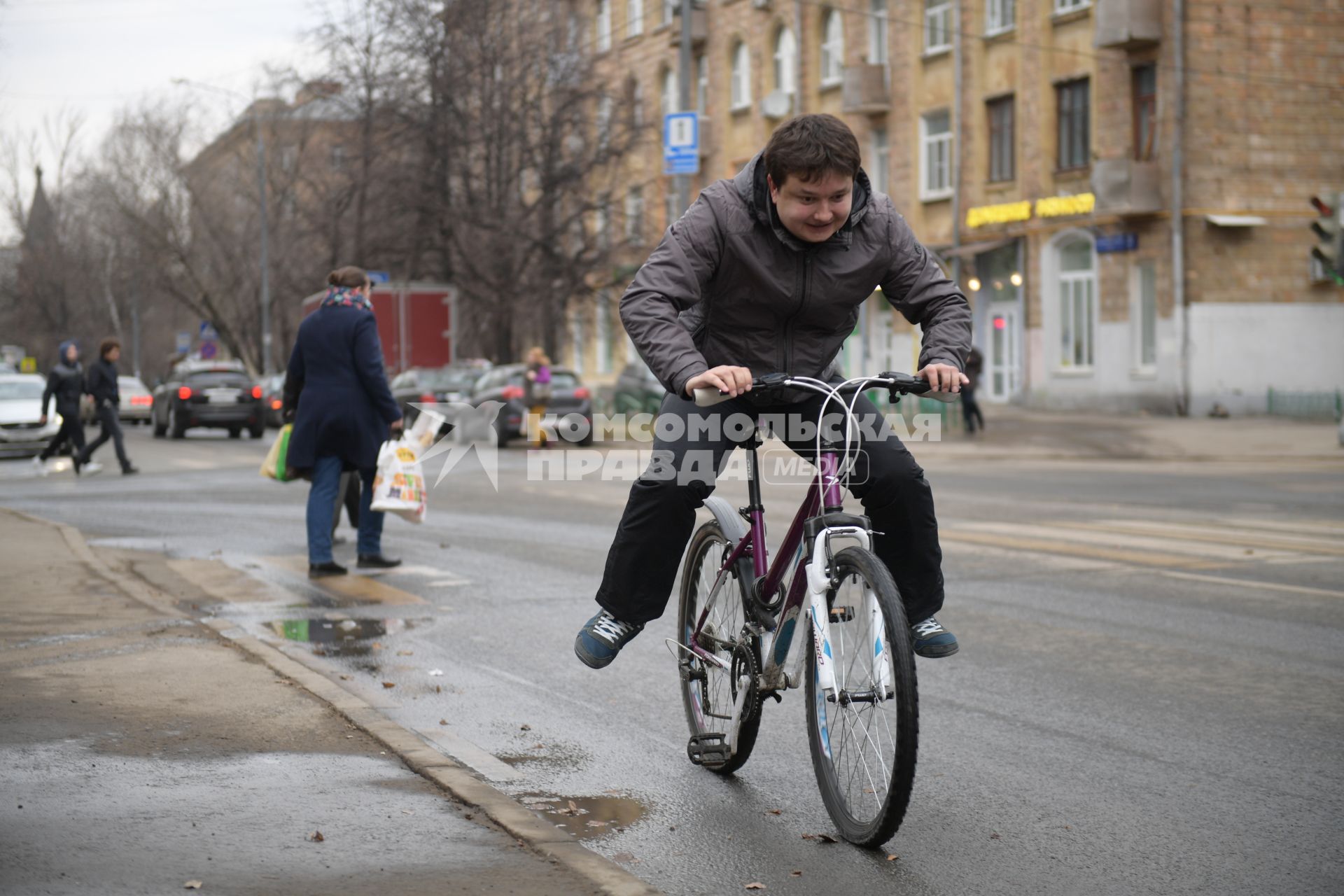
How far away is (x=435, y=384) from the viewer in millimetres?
A: 32438

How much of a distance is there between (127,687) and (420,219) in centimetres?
3228

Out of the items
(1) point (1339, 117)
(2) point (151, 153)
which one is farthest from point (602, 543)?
(2) point (151, 153)

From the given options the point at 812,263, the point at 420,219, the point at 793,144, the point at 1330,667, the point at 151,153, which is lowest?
the point at 1330,667

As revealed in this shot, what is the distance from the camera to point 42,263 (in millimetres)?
74562

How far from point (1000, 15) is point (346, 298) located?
28415 mm

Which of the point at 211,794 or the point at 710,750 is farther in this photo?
the point at 710,750

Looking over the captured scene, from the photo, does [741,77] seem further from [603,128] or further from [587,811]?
[587,811]

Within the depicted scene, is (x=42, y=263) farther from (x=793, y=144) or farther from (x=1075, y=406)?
(x=793, y=144)

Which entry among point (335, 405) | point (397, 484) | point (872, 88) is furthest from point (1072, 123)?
point (335, 405)

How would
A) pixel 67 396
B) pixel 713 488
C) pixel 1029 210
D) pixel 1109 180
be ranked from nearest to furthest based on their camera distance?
pixel 713 488
pixel 67 396
pixel 1109 180
pixel 1029 210

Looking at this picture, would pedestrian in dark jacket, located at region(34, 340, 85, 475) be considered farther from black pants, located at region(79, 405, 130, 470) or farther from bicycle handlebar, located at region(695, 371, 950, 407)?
bicycle handlebar, located at region(695, 371, 950, 407)

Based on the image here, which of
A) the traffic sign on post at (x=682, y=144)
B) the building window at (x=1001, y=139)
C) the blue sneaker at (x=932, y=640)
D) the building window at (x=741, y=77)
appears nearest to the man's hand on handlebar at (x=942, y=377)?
the blue sneaker at (x=932, y=640)

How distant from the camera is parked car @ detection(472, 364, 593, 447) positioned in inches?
1088

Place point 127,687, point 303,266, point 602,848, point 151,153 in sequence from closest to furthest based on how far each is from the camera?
1. point 602,848
2. point 127,687
3. point 303,266
4. point 151,153
